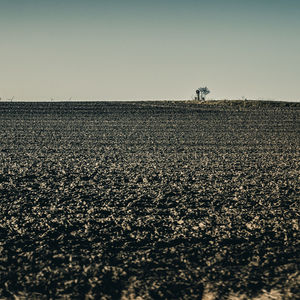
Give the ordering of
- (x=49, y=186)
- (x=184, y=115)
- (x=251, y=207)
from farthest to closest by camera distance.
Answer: (x=184, y=115) < (x=49, y=186) < (x=251, y=207)

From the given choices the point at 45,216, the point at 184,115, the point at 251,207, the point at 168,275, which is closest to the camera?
the point at 168,275

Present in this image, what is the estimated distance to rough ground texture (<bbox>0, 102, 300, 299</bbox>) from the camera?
7.94ft

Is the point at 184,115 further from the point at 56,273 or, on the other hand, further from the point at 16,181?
the point at 56,273

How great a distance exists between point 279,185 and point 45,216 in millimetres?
2614

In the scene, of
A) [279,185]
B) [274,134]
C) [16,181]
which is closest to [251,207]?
[279,185]

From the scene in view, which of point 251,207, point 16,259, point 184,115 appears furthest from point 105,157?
point 184,115

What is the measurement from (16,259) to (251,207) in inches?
81.9

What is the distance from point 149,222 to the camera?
11.4 feet

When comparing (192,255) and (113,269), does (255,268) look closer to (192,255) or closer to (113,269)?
(192,255)

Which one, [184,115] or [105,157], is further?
[184,115]

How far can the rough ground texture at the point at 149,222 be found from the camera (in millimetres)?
2420

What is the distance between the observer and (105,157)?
7.12m

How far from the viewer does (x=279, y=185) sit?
4906 millimetres

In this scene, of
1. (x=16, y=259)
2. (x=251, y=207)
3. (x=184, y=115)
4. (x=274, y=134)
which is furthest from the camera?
(x=184, y=115)
